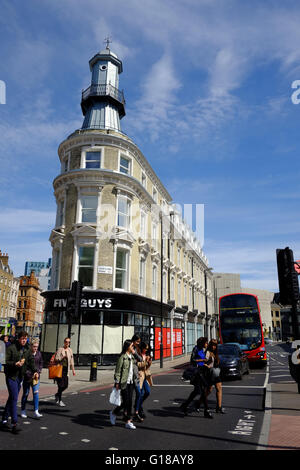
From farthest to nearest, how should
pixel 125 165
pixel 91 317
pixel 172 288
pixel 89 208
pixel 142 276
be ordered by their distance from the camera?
pixel 172 288 < pixel 142 276 < pixel 125 165 < pixel 89 208 < pixel 91 317

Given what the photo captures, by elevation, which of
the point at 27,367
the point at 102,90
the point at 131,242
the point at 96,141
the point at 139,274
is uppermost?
the point at 102,90

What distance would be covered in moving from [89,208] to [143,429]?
16871mm

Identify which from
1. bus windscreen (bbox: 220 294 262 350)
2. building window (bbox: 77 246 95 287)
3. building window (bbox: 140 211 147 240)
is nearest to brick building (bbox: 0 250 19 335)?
building window (bbox: 140 211 147 240)

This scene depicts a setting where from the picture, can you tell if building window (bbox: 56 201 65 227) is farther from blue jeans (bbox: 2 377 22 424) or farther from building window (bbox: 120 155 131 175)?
blue jeans (bbox: 2 377 22 424)

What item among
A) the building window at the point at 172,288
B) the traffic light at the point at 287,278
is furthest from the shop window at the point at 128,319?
the traffic light at the point at 287,278

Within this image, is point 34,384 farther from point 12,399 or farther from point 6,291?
point 6,291

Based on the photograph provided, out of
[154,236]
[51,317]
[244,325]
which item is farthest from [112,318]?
[154,236]

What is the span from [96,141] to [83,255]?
7878mm

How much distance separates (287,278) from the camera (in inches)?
344

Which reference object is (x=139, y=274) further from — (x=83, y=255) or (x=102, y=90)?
(x=102, y=90)

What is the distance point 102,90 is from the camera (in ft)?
87.5
